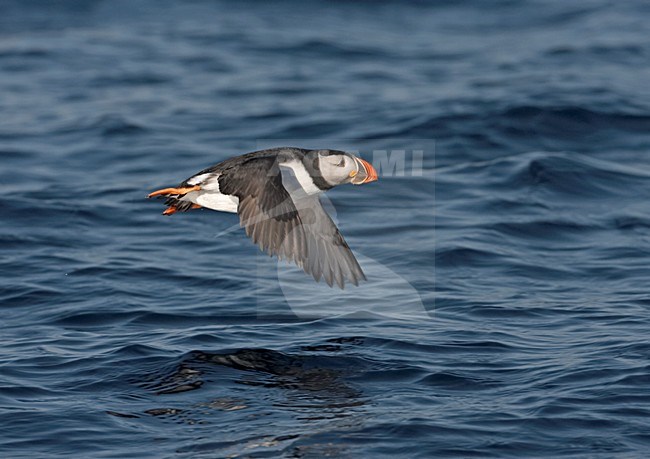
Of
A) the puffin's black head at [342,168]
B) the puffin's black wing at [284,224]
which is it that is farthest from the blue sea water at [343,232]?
the puffin's black head at [342,168]

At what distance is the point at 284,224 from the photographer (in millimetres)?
6762

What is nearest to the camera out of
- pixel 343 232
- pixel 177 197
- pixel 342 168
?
pixel 342 168

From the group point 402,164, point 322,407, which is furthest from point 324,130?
point 322,407

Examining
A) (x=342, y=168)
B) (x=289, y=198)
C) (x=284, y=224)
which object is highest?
(x=342, y=168)

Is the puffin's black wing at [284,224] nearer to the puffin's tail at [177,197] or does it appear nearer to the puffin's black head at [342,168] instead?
the puffin's black head at [342,168]

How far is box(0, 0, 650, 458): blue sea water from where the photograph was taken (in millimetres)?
6449

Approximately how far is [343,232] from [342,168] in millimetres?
3412

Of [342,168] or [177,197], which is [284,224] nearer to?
[342,168]

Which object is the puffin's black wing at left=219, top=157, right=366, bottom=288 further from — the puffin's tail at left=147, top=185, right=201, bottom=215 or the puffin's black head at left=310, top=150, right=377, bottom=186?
the puffin's tail at left=147, top=185, right=201, bottom=215

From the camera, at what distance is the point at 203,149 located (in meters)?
12.8

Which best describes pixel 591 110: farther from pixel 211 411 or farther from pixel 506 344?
pixel 211 411

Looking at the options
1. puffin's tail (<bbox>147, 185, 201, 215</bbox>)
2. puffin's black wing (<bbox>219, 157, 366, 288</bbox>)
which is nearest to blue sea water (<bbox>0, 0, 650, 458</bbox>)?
puffin's black wing (<bbox>219, 157, 366, 288</bbox>)

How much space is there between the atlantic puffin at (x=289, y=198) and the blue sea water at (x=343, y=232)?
2.67 feet

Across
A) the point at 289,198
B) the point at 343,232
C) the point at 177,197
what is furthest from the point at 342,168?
the point at 343,232
